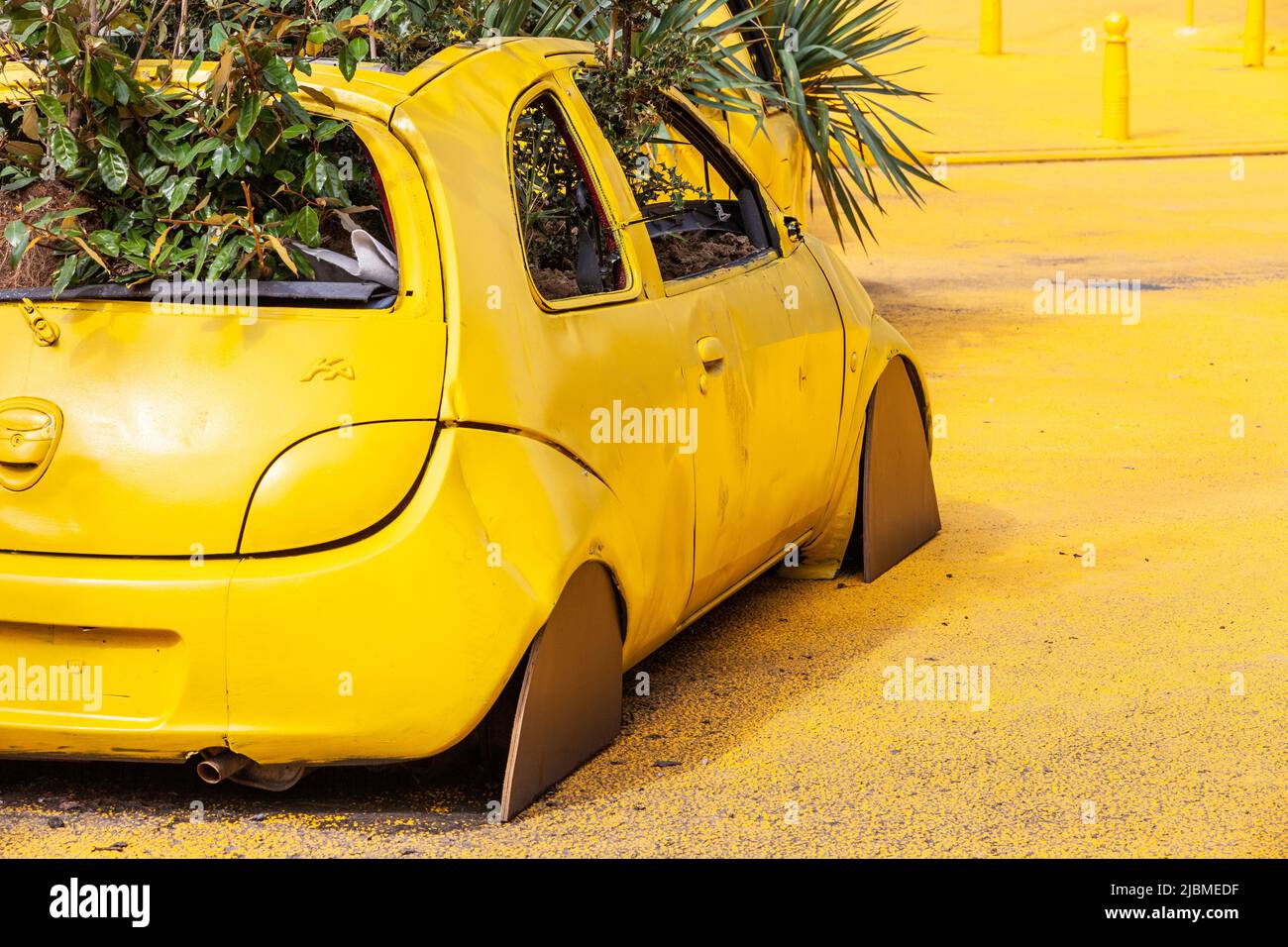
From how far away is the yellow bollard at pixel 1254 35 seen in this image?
1249 inches

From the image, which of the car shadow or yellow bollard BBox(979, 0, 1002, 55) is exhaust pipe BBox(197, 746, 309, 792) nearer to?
the car shadow

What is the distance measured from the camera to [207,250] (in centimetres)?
385

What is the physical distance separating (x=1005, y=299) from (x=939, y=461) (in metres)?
5.51

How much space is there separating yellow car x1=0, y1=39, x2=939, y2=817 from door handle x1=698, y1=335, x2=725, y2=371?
45cm

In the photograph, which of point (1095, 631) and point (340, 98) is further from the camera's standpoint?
point (1095, 631)

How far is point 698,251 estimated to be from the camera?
5395mm

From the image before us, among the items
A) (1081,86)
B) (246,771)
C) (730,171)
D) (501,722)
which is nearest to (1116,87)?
(1081,86)

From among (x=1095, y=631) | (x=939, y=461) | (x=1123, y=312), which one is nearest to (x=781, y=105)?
(x=939, y=461)

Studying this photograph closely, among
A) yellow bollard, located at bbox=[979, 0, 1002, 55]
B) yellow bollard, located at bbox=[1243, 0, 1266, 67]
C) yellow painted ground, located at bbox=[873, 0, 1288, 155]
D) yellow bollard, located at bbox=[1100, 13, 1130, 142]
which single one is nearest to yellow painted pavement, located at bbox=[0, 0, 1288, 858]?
yellow painted ground, located at bbox=[873, 0, 1288, 155]

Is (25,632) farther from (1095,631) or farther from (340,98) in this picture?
(1095,631)

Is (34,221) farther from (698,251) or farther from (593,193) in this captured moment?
(698,251)

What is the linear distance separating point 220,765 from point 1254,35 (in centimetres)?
3150

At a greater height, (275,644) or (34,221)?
(34,221)

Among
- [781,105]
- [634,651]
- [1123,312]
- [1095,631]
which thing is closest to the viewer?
[634,651]
